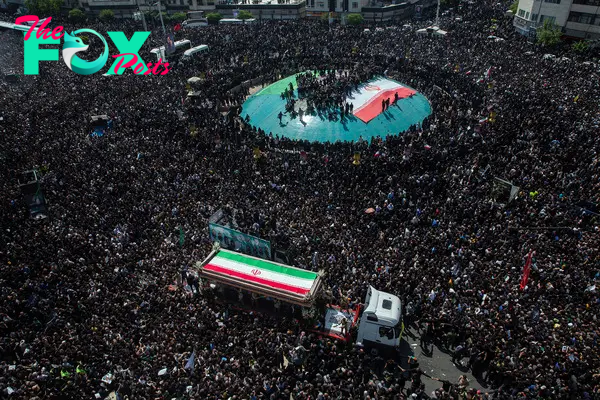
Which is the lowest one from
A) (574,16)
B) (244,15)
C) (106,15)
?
(574,16)

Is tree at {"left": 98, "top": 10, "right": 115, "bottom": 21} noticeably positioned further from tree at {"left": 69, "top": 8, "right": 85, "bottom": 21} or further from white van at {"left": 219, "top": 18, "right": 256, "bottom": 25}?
white van at {"left": 219, "top": 18, "right": 256, "bottom": 25}

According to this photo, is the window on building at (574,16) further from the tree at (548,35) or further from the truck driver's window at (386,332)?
the truck driver's window at (386,332)

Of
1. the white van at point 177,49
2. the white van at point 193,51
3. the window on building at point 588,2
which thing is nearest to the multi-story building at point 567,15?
the window on building at point 588,2

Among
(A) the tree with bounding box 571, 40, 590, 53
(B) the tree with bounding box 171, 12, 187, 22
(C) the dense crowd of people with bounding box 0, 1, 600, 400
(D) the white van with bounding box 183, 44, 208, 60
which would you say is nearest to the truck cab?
(C) the dense crowd of people with bounding box 0, 1, 600, 400

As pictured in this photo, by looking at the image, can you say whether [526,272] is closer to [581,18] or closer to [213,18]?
[581,18]

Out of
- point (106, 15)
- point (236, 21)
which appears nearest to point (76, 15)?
point (106, 15)

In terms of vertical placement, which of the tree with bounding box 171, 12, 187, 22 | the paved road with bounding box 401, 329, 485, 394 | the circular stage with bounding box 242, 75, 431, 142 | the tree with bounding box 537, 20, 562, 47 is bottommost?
the paved road with bounding box 401, 329, 485, 394

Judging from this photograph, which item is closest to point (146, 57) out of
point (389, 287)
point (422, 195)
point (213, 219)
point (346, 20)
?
point (346, 20)
